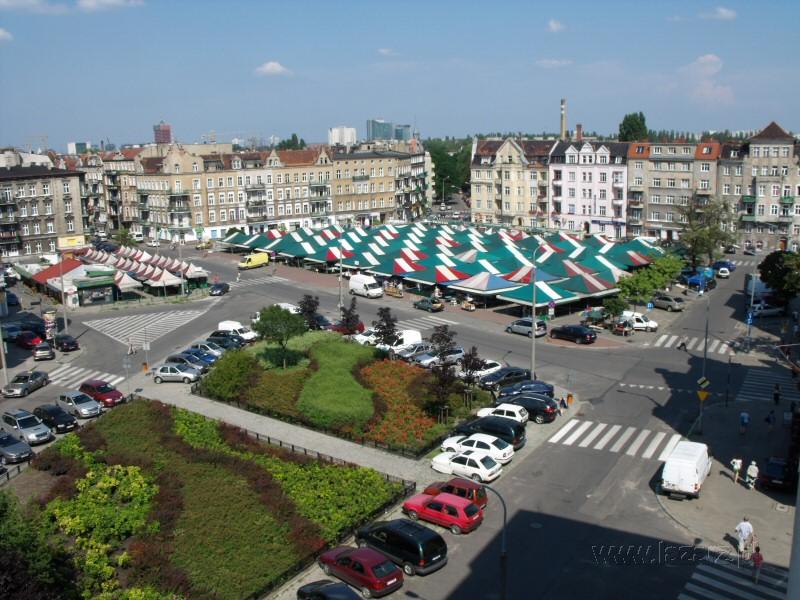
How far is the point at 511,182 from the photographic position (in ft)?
341

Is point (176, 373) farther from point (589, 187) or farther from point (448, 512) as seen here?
point (589, 187)

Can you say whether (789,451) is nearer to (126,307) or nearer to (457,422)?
(457,422)

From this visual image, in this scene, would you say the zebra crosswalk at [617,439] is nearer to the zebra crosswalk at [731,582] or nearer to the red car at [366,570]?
the zebra crosswalk at [731,582]

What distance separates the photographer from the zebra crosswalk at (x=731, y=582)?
814 inches

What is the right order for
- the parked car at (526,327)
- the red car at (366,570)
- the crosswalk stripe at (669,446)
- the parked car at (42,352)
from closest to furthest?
the red car at (366,570) < the crosswalk stripe at (669,446) < the parked car at (42,352) < the parked car at (526,327)

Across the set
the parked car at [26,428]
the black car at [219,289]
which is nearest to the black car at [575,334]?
the parked car at [26,428]

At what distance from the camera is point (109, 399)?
38094mm

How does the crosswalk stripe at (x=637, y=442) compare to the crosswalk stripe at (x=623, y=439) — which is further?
the crosswalk stripe at (x=623, y=439)

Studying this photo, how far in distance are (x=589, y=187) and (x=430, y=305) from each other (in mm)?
46458

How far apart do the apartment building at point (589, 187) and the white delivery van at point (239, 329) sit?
57.2 meters

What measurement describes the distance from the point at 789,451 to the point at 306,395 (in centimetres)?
2090

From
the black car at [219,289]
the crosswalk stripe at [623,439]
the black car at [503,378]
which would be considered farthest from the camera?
the black car at [219,289]

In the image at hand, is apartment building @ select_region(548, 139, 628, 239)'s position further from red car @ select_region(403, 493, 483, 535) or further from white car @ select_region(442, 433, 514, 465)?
red car @ select_region(403, 493, 483, 535)

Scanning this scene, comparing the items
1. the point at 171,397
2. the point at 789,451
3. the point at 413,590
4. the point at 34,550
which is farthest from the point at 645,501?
the point at 171,397
